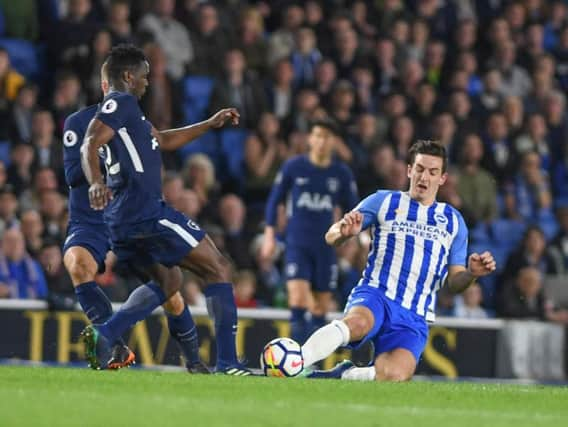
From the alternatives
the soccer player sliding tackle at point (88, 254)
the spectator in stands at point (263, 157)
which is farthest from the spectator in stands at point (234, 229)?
the soccer player sliding tackle at point (88, 254)

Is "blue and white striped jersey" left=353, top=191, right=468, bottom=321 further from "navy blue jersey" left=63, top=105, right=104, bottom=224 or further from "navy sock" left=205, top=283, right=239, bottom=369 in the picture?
"navy blue jersey" left=63, top=105, right=104, bottom=224

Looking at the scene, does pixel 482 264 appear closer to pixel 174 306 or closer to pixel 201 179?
pixel 174 306

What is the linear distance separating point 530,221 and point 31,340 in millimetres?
6888

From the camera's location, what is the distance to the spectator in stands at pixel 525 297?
15.9 m

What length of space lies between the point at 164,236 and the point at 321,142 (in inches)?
174

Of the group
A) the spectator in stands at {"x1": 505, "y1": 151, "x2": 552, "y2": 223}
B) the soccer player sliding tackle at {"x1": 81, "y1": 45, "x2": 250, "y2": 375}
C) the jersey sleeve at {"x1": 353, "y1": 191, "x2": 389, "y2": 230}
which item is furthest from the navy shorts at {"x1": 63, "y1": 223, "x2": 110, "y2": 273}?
the spectator in stands at {"x1": 505, "y1": 151, "x2": 552, "y2": 223}

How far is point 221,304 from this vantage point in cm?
915

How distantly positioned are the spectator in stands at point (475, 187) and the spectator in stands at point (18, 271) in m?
5.48

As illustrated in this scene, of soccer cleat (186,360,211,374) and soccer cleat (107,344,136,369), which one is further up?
soccer cleat (107,344,136,369)

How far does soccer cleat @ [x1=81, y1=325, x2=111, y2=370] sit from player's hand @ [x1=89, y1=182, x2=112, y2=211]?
3.04 ft

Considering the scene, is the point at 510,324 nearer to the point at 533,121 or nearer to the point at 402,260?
the point at 533,121

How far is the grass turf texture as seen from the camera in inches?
249

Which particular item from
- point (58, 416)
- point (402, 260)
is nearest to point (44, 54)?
point (402, 260)

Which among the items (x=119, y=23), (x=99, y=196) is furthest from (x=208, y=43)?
(x=99, y=196)
